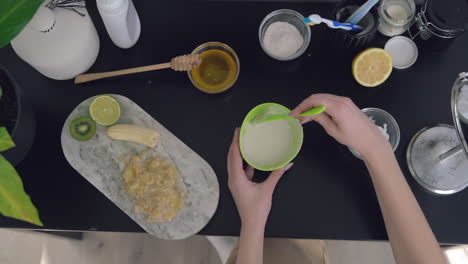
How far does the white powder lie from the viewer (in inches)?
40.4

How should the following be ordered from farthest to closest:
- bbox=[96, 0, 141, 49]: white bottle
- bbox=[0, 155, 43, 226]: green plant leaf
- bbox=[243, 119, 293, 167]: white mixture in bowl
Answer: bbox=[243, 119, 293, 167]: white mixture in bowl → bbox=[96, 0, 141, 49]: white bottle → bbox=[0, 155, 43, 226]: green plant leaf

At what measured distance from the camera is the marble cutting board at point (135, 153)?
101 cm

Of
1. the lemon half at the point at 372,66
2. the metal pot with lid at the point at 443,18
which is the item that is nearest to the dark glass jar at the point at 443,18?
the metal pot with lid at the point at 443,18

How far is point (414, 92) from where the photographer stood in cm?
103

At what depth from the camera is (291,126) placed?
99 centimetres

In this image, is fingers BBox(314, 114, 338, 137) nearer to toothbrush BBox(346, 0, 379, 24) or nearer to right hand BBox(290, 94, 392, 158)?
right hand BBox(290, 94, 392, 158)

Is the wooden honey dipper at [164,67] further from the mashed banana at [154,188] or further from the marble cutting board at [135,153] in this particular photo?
the mashed banana at [154,188]

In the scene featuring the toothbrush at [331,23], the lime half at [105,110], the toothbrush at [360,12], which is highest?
the toothbrush at [360,12]

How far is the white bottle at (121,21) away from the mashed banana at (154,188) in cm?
34

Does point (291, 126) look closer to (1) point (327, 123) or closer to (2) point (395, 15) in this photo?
(1) point (327, 123)

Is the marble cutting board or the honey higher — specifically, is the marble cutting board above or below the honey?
below

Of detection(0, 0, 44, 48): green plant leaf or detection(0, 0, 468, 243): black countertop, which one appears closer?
detection(0, 0, 44, 48): green plant leaf

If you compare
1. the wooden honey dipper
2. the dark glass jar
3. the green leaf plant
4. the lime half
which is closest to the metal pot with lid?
the dark glass jar

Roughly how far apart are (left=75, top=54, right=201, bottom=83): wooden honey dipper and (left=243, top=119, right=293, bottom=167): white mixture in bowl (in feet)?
0.79
